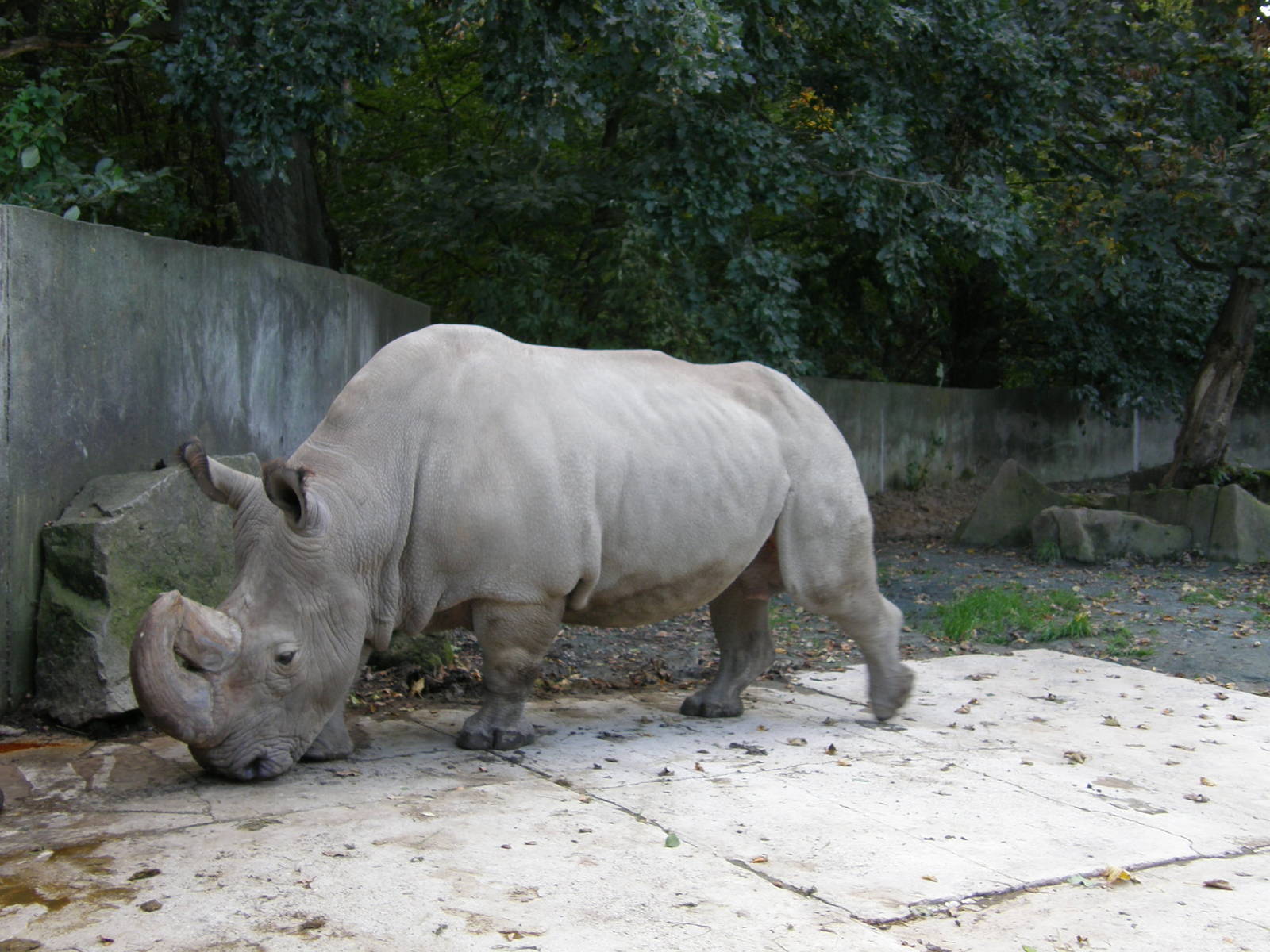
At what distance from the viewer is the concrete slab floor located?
3436mm

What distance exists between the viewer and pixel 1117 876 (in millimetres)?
3982

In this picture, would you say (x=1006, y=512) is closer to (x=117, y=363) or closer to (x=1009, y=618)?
(x=1009, y=618)

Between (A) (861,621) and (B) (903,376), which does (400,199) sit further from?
(B) (903,376)

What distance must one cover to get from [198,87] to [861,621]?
5.24 meters

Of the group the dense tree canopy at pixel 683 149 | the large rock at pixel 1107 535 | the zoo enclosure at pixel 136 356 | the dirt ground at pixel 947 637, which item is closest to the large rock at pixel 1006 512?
the dirt ground at pixel 947 637

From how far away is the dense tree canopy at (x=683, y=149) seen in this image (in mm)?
7961

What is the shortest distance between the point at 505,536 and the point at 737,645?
164 cm

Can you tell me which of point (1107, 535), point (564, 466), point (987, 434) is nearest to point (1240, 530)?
point (1107, 535)

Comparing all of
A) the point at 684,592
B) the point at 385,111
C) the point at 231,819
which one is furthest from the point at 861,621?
the point at 385,111

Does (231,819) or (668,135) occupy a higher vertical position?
(668,135)

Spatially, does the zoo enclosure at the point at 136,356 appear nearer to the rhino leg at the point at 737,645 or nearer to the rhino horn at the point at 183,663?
the rhino horn at the point at 183,663

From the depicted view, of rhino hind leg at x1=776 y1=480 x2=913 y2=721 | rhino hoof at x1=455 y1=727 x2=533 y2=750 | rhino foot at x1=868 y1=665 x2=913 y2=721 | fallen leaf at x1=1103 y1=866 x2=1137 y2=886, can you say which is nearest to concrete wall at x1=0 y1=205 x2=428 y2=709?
rhino hoof at x1=455 y1=727 x2=533 y2=750

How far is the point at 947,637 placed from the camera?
830 centimetres

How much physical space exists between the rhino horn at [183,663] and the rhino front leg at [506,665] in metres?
1.01
